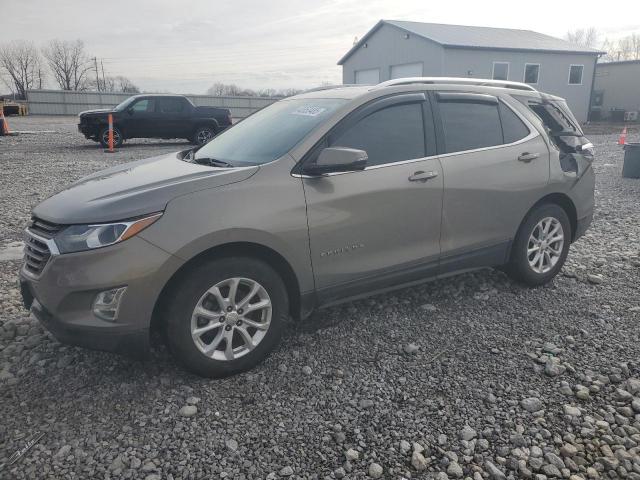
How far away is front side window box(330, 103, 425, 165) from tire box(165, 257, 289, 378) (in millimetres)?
1092

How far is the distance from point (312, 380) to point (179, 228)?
1269 millimetres

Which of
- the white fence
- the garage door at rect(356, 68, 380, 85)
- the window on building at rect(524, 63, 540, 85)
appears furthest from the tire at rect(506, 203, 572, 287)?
the white fence

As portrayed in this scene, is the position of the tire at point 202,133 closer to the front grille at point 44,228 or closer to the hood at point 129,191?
the hood at point 129,191

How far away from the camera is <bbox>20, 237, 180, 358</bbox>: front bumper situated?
2.72 meters

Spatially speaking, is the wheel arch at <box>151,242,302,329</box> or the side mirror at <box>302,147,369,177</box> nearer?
the wheel arch at <box>151,242,302,329</box>

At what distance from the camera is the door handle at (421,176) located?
366 cm

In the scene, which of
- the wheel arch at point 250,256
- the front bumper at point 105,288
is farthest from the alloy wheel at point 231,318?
the front bumper at point 105,288

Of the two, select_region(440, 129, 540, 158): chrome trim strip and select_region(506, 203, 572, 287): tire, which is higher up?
select_region(440, 129, 540, 158): chrome trim strip

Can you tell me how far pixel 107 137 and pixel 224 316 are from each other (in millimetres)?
14408

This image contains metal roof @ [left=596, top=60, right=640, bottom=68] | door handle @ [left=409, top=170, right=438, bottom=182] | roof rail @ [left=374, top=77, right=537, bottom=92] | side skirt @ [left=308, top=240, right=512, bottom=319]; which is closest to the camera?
side skirt @ [left=308, top=240, right=512, bottom=319]

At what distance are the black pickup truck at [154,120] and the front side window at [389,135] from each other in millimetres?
12807

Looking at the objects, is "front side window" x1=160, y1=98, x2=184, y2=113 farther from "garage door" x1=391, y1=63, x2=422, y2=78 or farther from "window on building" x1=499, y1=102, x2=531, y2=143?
"garage door" x1=391, y1=63, x2=422, y2=78

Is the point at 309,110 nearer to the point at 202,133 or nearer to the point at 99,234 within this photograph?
the point at 99,234

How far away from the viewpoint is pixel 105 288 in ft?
8.94
